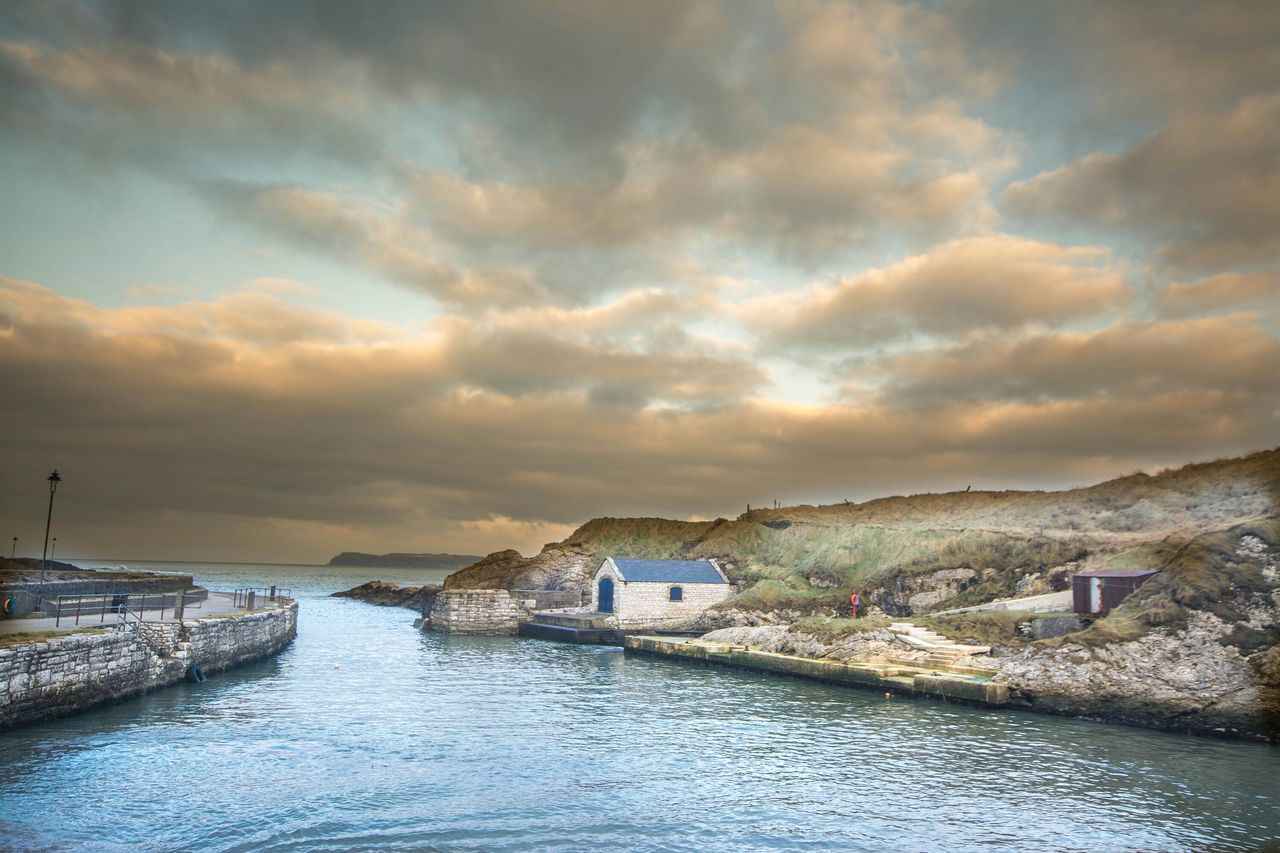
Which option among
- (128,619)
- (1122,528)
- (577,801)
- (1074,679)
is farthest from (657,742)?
(1122,528)

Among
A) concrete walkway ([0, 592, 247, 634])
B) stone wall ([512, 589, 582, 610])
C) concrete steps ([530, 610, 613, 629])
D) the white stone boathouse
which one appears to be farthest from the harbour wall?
concrete walkway ([0, 592, 247, 634])

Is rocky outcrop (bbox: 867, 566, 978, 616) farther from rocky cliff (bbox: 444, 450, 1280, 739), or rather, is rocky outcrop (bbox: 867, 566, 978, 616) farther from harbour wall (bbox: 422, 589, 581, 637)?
harbour wall (bbox: 422, 589, 581, 637)

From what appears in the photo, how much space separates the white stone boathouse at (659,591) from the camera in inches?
2281

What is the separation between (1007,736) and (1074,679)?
5926 mm

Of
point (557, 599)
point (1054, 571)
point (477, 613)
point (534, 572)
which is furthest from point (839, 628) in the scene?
point (534, 572)

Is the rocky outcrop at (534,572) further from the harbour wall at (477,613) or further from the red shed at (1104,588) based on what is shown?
the red shed at (1104,588)

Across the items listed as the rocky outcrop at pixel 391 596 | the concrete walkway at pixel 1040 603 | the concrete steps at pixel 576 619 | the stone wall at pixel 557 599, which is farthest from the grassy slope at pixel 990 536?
the stone wall at pixel 557 599

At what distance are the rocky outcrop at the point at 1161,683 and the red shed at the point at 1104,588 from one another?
633 cm

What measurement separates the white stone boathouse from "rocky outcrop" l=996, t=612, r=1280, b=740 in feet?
102

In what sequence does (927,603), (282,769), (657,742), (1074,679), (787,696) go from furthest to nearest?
1. (927,603)
2. (787,696)
3. (1074,679)
4. (657,742)
5. (282,769)

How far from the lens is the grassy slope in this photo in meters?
51.6

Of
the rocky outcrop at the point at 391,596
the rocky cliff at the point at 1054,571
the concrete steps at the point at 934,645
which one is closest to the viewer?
the rocky cliff at the point at 1054,571

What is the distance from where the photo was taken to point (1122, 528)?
195 ft

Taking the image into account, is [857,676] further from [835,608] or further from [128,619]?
[128,619]
